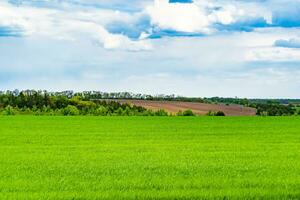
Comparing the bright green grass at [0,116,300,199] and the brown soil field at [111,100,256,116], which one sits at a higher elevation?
the brown soil field at [111,100,256,116]

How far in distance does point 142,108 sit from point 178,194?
8782cm

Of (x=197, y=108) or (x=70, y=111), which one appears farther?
(x=70, y=111)

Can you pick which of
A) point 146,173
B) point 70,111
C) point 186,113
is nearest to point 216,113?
point 186,113

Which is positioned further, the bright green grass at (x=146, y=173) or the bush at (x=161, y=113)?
the bush at (x=161, y=113)

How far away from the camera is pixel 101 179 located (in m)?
17.8

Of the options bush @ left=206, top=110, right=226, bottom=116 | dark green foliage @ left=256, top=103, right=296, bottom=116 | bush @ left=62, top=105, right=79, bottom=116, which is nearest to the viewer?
bush @ left=206, top=110, right=226, bottom=116

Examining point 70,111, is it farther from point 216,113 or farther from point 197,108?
point 216,113

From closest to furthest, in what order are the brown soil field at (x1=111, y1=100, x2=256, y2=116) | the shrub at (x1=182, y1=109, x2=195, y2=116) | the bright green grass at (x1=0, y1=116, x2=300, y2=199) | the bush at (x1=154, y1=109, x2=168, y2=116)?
the bright green grass at (x1=0, y1=116, x2=300, y2=199) → the brown soil field at (x1=111, y1=100, x2=256, y2=116) → the shrub at (x1=182, y1=109, x2=195, y2=116) → the bush at (x1=154, y1=109, x2=168, y2=116)

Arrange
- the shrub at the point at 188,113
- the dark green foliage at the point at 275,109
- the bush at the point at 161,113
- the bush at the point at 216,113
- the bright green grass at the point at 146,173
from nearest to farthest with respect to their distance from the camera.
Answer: the bright green grass at the point at 146,173, the bush at the point at 216,113, the shrub at the point at 188,113, the bush at the point at 161,113, the dark green foliage at the point at 275,109

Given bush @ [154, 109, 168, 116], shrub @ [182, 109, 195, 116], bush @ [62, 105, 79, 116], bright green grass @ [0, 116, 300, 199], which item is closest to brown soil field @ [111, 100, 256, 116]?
bush @ [154, 109, 168, 116]

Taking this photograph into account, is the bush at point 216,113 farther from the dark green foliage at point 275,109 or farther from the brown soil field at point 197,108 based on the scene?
the dark green foliage at point 275,109

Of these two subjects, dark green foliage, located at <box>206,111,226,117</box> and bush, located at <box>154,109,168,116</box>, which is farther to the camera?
bush, located at <box>154,109,168,116</box>

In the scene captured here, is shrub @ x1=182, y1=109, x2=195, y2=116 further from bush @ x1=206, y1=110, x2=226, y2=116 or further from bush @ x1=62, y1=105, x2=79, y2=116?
bush @ x1=62, y1=105, x2=79, y2=116

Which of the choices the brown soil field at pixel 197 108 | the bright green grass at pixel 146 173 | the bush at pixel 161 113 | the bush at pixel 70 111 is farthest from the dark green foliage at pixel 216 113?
the bright green grass at pixel 146 173
